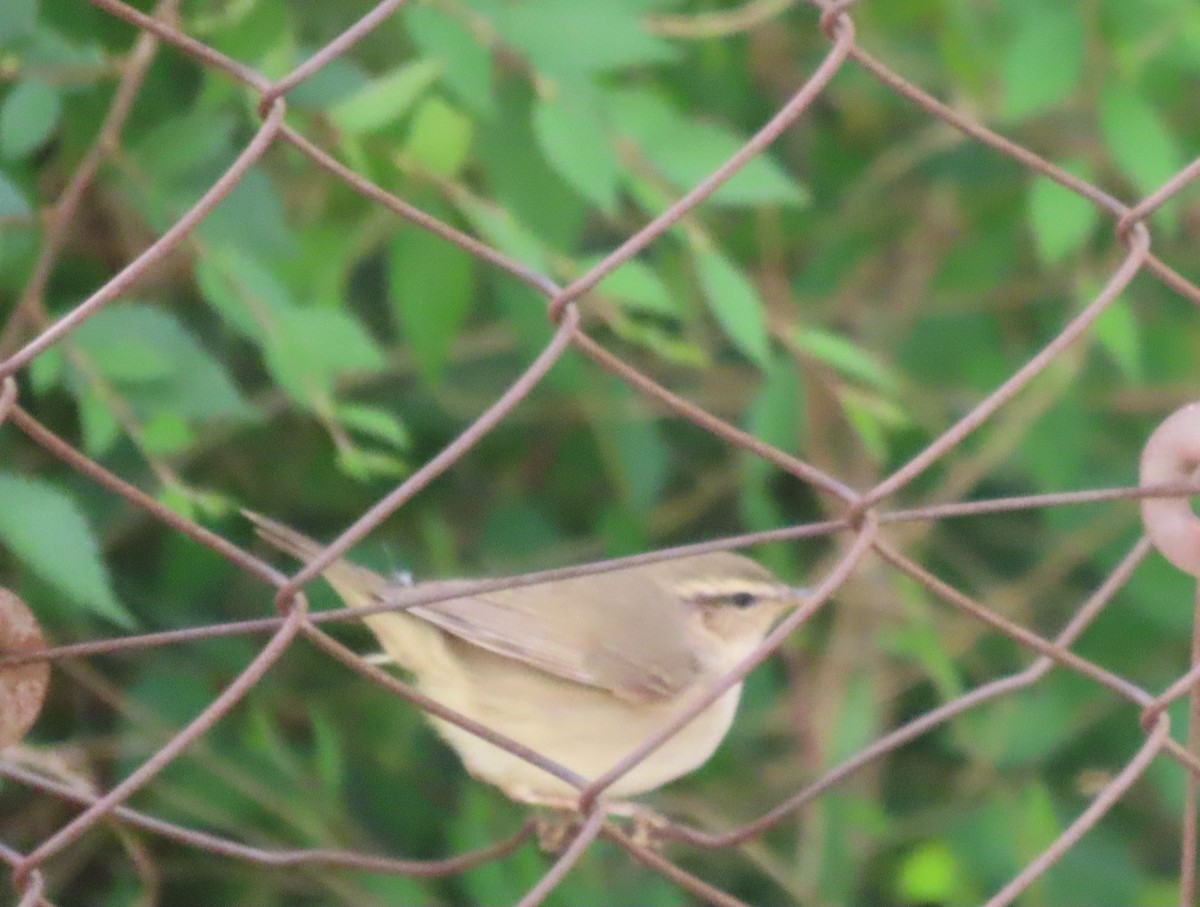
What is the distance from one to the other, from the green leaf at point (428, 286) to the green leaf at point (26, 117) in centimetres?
55

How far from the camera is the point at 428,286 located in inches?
92.5

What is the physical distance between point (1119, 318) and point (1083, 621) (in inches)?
32.3

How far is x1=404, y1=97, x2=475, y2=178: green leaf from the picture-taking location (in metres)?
2.14

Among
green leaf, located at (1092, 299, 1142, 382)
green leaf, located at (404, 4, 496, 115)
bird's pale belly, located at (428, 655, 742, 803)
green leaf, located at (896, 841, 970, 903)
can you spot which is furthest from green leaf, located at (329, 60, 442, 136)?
green leaf, located at (896, 841, 970, 903)

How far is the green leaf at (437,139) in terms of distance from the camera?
214 cm

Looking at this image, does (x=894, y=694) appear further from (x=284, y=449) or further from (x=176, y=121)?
(x=176, y=121)

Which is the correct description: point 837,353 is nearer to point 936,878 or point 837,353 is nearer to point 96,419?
point 96,419

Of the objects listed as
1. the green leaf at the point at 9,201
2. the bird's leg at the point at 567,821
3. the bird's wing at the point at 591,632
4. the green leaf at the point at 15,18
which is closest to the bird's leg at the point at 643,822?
the bird's leg at the point at 567,821

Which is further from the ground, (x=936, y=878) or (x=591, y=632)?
(x=591, y=632)

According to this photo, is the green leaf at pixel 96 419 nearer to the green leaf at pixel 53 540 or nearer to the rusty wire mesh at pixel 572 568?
the green leaf at pixel 53 540

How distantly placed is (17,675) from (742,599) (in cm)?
152

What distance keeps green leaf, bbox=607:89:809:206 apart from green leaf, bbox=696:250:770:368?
9 cm

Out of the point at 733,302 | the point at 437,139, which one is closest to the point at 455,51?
the point at 437,139

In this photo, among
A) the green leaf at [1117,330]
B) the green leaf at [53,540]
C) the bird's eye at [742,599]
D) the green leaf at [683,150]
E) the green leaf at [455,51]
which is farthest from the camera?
the bird's eye at [742,599]
